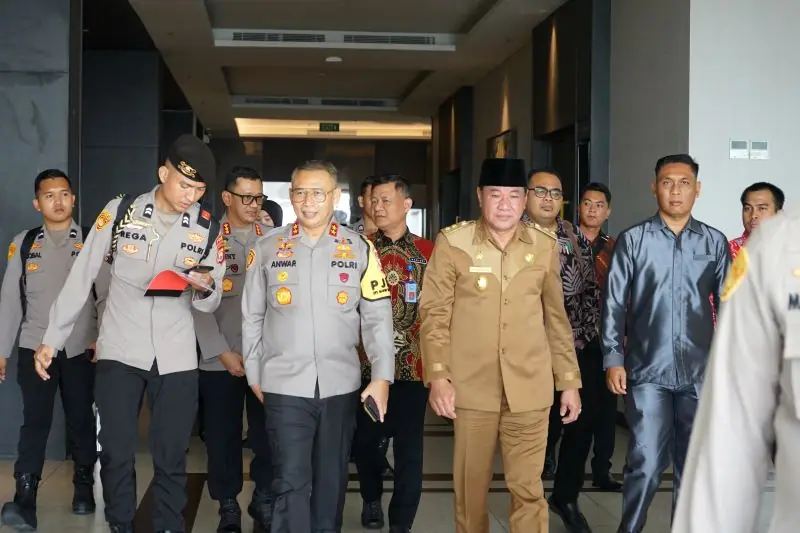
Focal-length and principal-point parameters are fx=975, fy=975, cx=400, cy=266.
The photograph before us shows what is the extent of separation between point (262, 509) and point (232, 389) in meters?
0.59

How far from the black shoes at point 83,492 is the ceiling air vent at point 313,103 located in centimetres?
1313

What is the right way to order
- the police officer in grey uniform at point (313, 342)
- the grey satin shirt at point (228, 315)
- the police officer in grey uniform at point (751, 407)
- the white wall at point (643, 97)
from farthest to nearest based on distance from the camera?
the white wall at point (643, 97)
the grey satin shirt at point (228, 315)
the police officer in grey uniform at point (313, 342)
the police officer in grey uniform at point (751, 407)

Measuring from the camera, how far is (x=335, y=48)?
39.8ft

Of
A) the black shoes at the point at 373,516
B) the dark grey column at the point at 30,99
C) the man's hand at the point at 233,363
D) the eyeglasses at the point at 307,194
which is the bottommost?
the black shoes at the point at 373,516

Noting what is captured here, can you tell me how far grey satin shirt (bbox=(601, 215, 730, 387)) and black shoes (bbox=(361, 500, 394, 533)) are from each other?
1.47 metres

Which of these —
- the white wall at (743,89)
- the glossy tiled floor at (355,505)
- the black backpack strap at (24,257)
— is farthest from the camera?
the white wall at (743,89)

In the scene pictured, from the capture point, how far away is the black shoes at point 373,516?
476 cm

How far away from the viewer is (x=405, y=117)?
62.1ft

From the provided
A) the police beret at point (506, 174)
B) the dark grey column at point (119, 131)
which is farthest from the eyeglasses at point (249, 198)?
the dark grey column at point (119, 131)

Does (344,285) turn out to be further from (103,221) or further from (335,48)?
(335,48)

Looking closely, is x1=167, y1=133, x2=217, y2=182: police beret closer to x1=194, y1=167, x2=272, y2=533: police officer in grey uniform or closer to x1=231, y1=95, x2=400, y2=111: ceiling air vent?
x1=194, y1=167, x2=272, y2=533: police officer in grey uniform

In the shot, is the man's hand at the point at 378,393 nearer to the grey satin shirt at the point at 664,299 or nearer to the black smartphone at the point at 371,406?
the black smartphone at the point at 371,406

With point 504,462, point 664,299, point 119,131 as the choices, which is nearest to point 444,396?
point 504,462

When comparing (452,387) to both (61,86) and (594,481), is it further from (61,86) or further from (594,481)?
(61,86)
